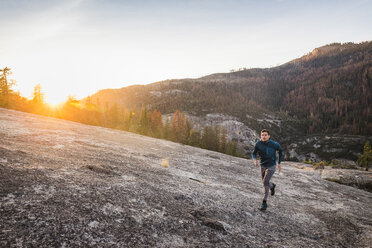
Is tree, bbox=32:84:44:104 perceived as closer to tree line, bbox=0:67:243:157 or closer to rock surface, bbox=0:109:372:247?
tree line, bbox=0:67:243:157

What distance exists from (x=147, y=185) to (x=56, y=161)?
211 inches

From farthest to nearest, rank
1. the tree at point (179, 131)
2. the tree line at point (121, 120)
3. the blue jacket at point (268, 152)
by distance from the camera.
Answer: the tree at point (179, 131)
the tree line at point (121, 120)
the blue jacket at point (268, 152)

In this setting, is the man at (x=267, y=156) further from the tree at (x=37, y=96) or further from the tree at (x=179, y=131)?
the tree at (x=37, y=96)

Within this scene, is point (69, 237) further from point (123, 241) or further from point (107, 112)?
point (107, 112)

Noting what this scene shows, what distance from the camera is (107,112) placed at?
9144 cm

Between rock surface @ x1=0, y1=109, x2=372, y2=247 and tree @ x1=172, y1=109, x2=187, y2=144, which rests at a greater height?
rock surface @ x1=0, y1=109, x2=372, y2=247

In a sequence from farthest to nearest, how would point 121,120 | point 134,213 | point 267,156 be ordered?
1. point 121,120
2. point 267,156
3. point 134,213

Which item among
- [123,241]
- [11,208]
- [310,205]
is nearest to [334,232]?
[310,205]

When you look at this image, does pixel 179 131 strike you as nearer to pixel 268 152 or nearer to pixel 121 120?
pixel 121 120

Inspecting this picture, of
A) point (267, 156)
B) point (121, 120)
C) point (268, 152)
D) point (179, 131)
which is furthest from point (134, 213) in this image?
point (121, 120)

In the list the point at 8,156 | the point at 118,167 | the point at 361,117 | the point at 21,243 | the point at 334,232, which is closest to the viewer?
the point at 21,243

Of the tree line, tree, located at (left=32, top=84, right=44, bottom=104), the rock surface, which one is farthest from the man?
tree, located at (left=32, top=84, right=44, bottom=104)

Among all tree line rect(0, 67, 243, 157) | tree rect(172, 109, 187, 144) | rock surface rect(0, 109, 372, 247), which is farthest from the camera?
tree rect(172, 109, 187, 144)

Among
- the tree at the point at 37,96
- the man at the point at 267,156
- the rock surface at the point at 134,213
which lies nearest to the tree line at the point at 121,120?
the tree at the point at 37,96
